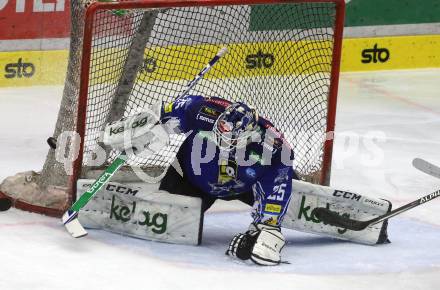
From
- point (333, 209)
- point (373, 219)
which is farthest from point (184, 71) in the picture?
point (373, 219)

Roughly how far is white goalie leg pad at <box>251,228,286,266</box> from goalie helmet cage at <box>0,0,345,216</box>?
956 mm

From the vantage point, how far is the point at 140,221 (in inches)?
228

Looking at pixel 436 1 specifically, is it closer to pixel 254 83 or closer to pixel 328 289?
pixel 254 83

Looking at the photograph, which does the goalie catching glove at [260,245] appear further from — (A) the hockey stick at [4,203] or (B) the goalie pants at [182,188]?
(A) the hockey stick at [4,203]

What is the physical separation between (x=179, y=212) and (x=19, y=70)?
368 cm

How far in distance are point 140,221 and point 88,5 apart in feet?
3.35

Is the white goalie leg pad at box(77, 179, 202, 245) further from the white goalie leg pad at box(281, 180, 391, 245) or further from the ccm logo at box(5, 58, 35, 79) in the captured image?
Answer: the ccm logo at box(5, 58, 35, 79)

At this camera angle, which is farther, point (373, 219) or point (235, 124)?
point (373, 219)

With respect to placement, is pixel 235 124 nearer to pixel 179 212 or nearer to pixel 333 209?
pixel 179 212

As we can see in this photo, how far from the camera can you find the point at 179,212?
573 centimetres

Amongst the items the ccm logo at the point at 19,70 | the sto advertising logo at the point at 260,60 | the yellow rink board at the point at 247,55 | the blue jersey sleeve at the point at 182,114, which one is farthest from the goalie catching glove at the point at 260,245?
the ccm logo at the point at 19,70

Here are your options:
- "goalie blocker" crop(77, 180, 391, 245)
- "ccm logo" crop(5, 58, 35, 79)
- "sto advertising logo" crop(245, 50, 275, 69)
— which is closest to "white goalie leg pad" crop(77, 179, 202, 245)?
"goalie blocker" crop(77, 180, 391, 245)

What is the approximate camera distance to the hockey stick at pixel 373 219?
18.5 feet

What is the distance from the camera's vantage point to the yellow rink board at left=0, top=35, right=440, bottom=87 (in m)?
7.02
